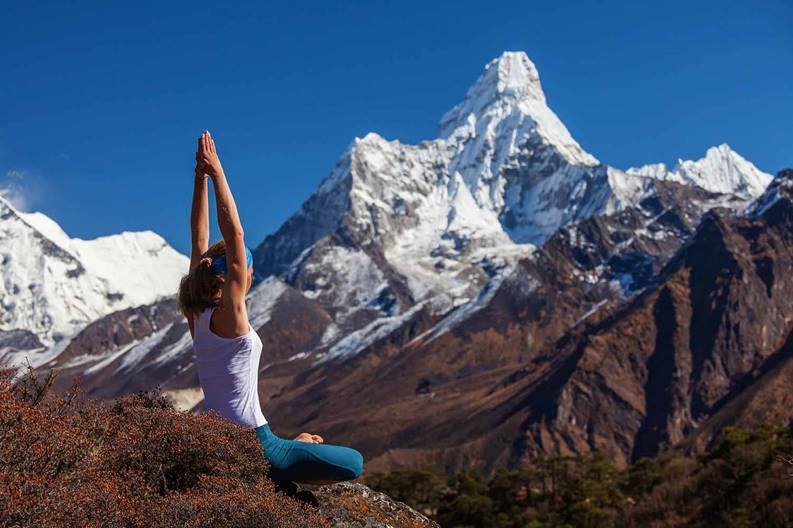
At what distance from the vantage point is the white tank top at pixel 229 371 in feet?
31.7

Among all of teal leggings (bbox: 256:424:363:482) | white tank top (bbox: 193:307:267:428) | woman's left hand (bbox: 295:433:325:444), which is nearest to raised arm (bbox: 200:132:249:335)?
white tank top (bbox: 193:307:267:428)

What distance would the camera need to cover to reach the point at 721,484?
3292 inches

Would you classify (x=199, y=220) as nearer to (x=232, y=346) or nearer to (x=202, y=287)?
(x=202, y=287)

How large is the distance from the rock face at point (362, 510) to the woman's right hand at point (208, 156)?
3.62 m

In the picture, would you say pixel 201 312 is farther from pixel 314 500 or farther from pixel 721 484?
pixel 721 484

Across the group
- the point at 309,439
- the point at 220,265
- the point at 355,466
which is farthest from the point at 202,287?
the point at 355,466

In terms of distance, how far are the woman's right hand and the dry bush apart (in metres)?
2.35

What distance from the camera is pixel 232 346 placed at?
9.62 meters

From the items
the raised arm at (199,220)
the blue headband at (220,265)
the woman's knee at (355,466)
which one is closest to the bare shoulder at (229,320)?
the blue headband at (220,265)

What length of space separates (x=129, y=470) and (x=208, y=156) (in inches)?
120

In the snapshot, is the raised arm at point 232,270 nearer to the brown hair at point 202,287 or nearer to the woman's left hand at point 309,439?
the brown hair at point 202,287

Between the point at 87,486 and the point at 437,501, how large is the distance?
9587 cm

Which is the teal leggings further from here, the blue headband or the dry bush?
the blue headband

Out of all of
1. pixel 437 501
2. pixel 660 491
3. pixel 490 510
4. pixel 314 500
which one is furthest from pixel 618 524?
pixel 314 500
